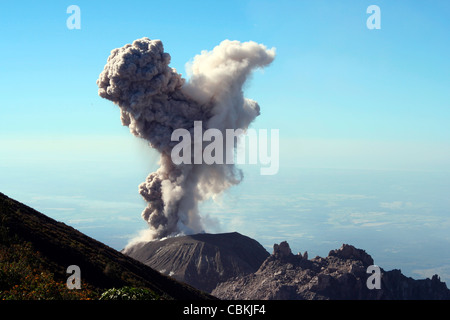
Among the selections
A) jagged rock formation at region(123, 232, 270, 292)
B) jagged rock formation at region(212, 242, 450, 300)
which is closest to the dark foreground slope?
jagged rock formation at region(212, 242, 450, 300)

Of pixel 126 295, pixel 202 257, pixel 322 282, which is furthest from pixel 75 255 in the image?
pixel 202 257

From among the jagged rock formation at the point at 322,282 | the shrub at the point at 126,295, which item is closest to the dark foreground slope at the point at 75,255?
the shrub at the point at 126,295

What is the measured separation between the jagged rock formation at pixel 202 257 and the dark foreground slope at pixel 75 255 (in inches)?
1218

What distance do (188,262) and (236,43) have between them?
41670 millimetres

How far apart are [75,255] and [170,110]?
4964cm

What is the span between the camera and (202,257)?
304 feet

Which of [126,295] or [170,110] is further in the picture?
[170,110]

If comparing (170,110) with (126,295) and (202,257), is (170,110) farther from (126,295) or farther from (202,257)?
(126,295)

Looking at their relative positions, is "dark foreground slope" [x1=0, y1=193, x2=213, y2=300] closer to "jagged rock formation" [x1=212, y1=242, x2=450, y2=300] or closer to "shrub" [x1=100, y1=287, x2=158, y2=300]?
"shrub" [x1=100, y1=287, x2=158, y2=300]

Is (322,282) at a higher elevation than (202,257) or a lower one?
→ lower

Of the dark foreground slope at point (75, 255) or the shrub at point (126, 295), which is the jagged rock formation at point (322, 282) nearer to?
the dark foreground slope at point (75, 255)

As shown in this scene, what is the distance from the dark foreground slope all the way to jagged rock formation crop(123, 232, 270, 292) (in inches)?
1218

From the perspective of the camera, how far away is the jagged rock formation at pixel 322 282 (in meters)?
76.8
